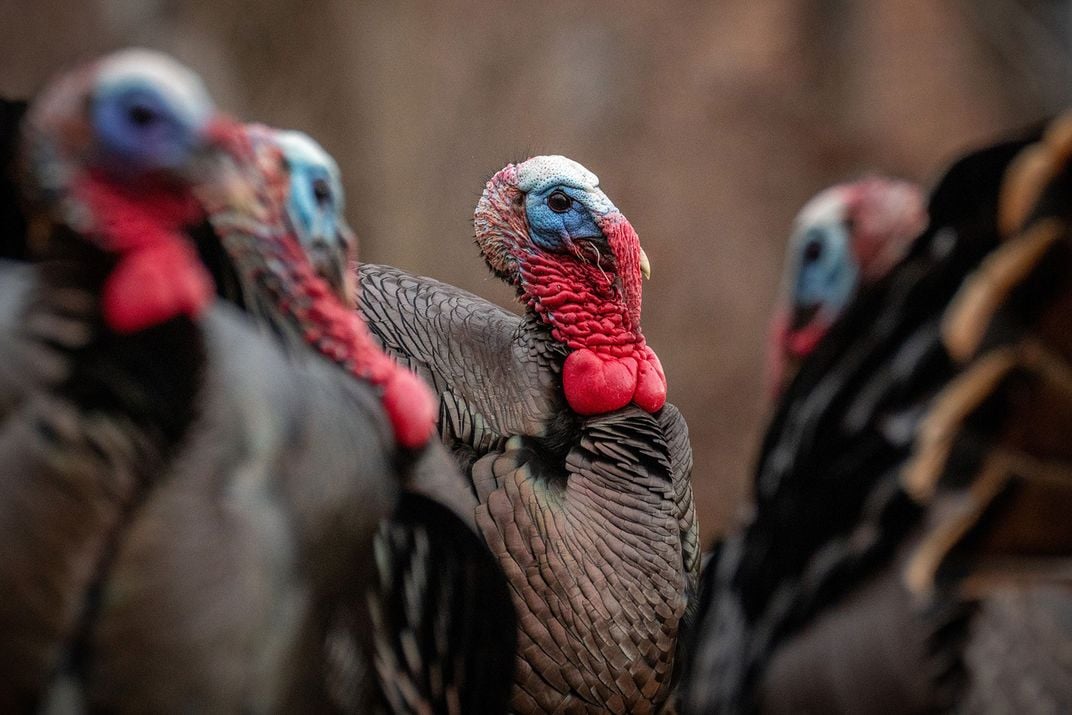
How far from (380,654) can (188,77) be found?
60 centimetres

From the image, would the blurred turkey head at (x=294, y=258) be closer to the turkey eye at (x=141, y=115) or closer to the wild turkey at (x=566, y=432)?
the turkey eye at (x=141, y=115)

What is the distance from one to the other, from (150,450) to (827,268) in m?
0.84

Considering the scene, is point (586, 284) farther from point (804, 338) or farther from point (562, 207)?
A: point (804, 338)

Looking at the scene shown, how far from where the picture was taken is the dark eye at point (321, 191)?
1165 millimetres

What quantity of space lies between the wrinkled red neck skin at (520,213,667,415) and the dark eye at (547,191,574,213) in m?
0.06

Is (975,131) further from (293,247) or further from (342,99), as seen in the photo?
(293,247)

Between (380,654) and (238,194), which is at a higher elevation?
(238,194)

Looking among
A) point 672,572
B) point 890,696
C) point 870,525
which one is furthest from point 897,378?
point 672,572

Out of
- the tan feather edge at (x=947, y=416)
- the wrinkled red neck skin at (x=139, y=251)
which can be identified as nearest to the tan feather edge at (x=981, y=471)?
the tan feather edge at (x=947, y=416)

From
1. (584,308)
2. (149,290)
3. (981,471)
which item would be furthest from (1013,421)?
(149,290)

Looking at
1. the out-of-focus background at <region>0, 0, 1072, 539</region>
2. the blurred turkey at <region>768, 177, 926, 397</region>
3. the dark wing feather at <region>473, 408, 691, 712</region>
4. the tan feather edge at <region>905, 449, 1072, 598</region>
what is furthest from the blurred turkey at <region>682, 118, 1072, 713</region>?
the out-of-focus background at <region>0, 0, 1072, 539</region>

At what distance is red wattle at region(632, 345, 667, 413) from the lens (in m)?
1.67

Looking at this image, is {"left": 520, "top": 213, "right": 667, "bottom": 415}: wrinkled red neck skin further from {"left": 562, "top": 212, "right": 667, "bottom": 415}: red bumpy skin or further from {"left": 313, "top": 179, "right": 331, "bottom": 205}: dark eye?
{"left": 313, "top": 179, "right": 331, "bottom": 205}: dark eye

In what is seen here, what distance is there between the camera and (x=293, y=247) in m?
1.14
